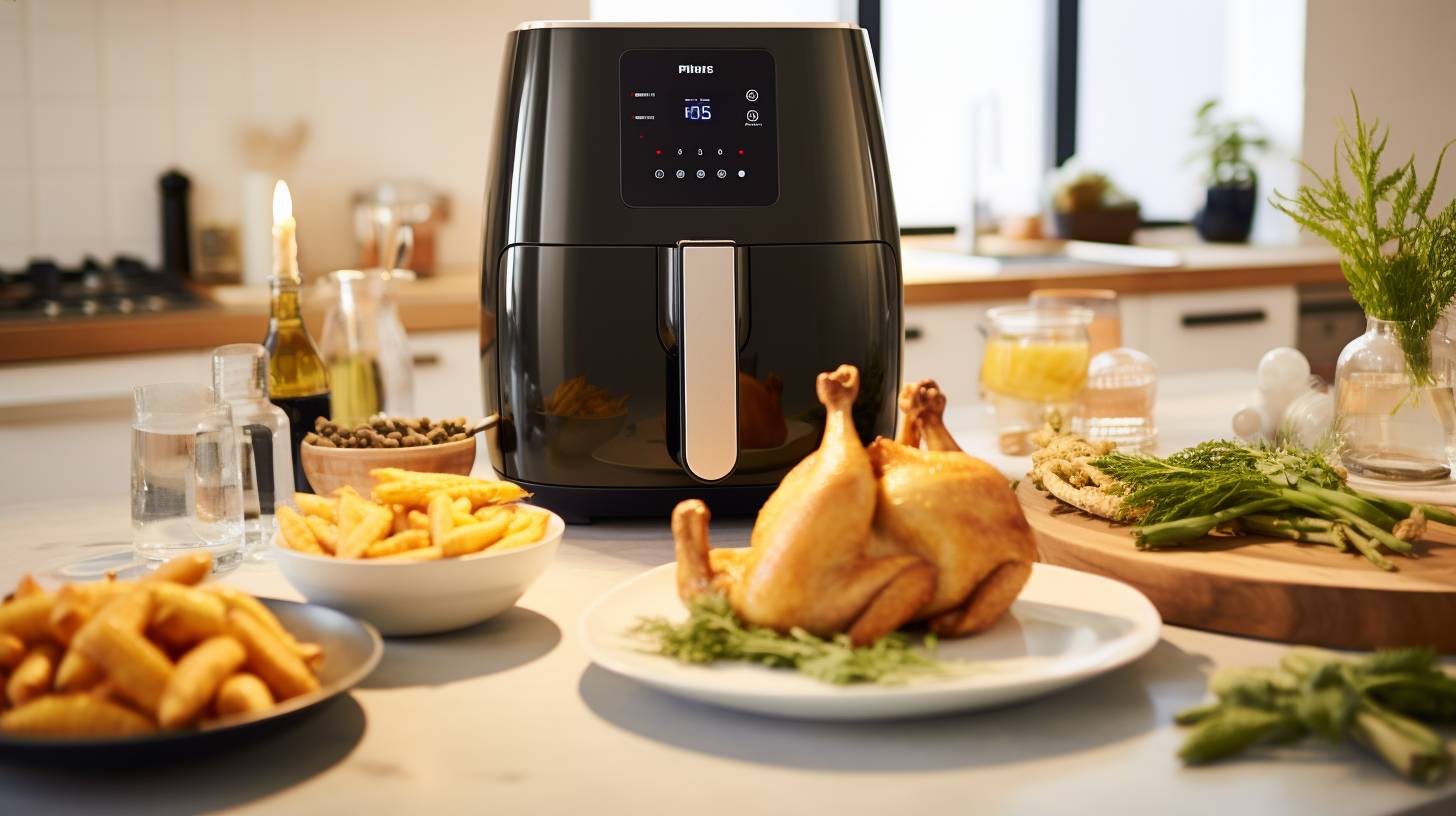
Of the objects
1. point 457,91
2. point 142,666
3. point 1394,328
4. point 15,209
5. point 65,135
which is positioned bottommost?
point 142,666

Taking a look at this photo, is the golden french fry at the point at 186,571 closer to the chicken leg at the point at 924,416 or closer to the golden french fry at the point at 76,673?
the golden french fry at the point at 76,673

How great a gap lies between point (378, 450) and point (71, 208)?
2.08 metres

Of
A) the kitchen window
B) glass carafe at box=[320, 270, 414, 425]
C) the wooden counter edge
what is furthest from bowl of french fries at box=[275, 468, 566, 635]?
the kitchen window

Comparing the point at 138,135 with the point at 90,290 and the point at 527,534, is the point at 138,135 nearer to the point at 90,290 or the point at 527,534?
the point at 90,290

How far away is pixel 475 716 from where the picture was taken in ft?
2.27

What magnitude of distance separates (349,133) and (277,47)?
22 centimetres

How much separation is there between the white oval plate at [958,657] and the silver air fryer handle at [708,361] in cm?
24

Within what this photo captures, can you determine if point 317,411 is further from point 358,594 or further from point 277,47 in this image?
point 277,47

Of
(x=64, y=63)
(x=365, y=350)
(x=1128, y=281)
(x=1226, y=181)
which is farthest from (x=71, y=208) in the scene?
(x=1226, y=181)

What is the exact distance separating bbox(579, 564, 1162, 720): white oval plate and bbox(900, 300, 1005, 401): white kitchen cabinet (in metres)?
1.90

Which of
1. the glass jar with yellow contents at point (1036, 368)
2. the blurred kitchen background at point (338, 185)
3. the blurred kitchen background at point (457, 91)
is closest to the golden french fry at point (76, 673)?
the glass jar with yellow contents at point (1036, 368)

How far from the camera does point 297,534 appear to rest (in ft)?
2.59

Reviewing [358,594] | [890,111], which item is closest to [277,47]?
[890,111]

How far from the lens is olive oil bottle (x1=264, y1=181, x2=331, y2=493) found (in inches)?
44.1
